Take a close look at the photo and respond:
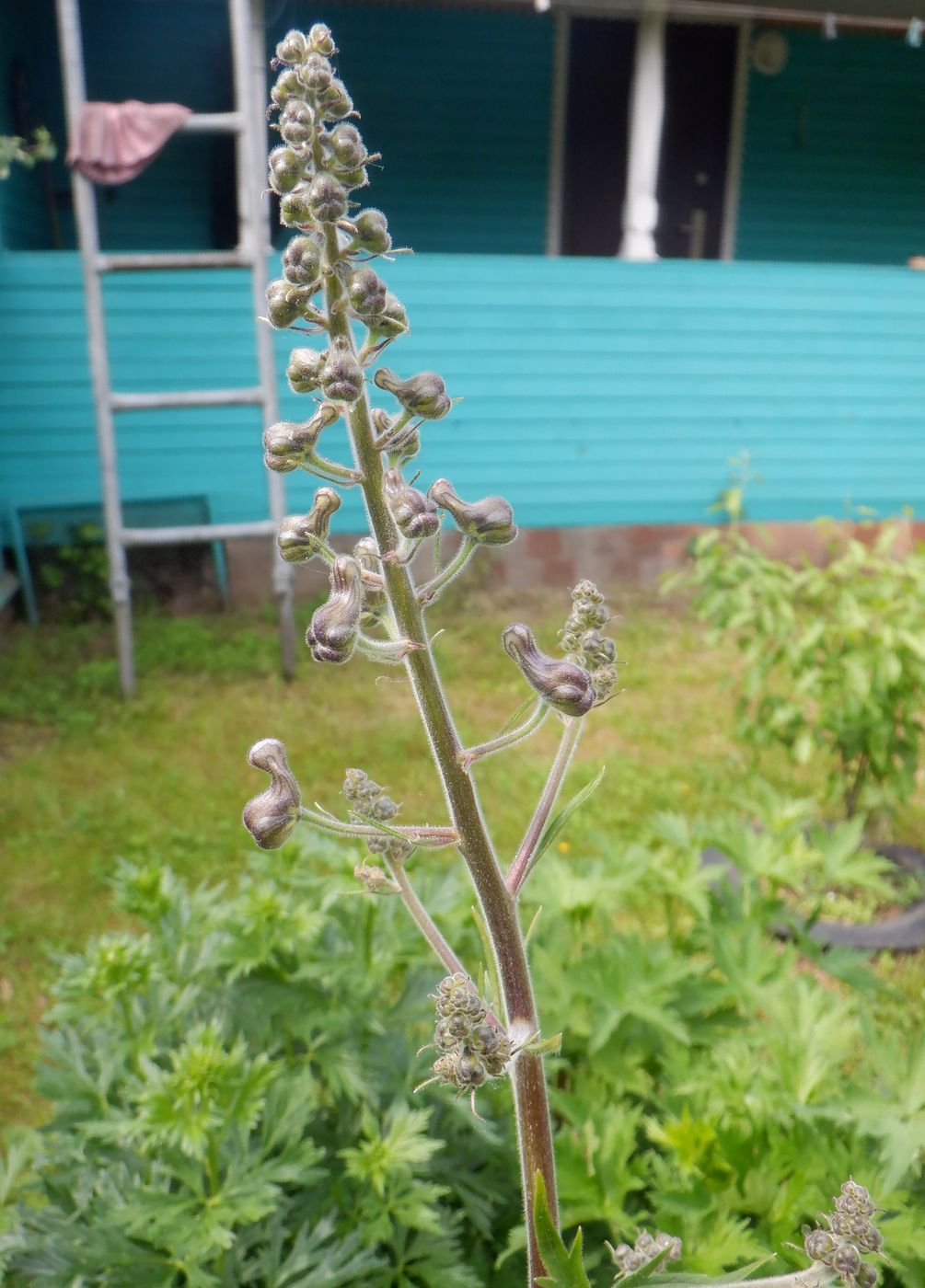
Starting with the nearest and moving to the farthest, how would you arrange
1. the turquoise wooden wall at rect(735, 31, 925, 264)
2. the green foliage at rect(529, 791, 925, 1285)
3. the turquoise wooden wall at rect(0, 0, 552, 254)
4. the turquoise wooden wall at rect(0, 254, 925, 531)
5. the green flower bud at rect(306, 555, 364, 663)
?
the green flower bud at rect(306, 555, 364, 663)
the green foliage at rect(529, 791, 925, 1285)
the turquoise wooden wall at rect(0, 254, 925, 531)
the turquoise wooden wall at rect(0, 0, 552, 254)
the turquoise wooden wall at rect(735, 31, 925, 264)

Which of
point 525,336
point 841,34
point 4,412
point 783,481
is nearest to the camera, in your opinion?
point 4,412

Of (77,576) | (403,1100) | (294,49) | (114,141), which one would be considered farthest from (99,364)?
(294,49)

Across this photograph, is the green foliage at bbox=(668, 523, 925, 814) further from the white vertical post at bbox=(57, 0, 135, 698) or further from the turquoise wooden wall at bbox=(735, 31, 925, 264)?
the turquoise wooden wall at bbox=(735, 31, 925, 264)

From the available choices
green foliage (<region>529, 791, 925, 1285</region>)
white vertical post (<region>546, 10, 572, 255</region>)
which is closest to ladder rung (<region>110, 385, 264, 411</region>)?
green foliage (<region>529, 791, 925, 1285</region>)

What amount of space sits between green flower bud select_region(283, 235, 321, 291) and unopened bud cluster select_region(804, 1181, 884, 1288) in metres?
1.04

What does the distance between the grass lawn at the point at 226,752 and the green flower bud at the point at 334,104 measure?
286 centimetres

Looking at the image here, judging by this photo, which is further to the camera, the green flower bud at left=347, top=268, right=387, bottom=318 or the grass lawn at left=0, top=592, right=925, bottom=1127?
the grass lawn at left=0, top=592, right=925, bottom=1127

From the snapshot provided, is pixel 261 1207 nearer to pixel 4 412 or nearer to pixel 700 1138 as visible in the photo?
pixel 700 1138

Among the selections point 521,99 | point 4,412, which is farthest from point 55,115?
point 521,99

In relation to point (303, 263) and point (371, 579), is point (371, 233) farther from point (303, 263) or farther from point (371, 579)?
point (371, 579)

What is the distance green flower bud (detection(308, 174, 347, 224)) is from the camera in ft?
3.26

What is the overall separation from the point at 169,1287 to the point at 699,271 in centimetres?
711

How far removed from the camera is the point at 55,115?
859cm

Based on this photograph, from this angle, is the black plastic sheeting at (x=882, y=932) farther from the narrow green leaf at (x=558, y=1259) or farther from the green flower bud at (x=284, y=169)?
the green flower bud at (x=284, y=169)
